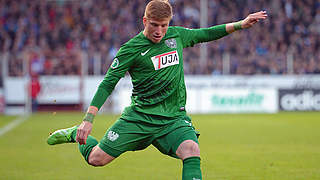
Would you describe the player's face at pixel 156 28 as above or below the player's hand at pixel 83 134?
above

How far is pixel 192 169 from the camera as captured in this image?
5293mm

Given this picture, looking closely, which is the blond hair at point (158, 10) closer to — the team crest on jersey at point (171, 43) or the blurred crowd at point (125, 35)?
the team crest on jersey at point (171, 43)

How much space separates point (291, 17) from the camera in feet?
91.8

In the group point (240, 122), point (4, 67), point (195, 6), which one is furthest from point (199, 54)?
point (4, 67)

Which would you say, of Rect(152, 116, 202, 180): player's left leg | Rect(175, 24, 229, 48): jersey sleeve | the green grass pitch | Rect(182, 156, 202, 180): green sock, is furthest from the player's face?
the green grass pitch

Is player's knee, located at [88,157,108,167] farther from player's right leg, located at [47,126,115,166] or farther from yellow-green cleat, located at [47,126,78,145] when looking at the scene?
yellow-green cleat, located at [47,126,78,145]

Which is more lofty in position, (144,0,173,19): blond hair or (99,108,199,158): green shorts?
(144,0,173,19): blond hair

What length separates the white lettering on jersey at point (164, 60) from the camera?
18.3ft

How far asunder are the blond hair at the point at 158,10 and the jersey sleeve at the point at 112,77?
469mm

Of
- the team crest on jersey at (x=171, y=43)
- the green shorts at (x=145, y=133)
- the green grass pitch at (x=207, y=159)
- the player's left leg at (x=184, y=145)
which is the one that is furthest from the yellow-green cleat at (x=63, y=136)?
the team crest on jersey at (x=171, y=43)

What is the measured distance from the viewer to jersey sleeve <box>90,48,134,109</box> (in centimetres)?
535

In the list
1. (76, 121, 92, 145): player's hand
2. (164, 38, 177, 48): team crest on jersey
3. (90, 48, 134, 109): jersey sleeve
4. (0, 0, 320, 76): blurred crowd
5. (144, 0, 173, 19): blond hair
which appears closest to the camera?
(76, 121, 92, 145): player's hand

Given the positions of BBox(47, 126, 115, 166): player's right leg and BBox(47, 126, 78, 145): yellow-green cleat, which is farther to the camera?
BBox(47, 126, 78, 145): yellow-green cleat

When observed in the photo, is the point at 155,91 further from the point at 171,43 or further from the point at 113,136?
the point at 113,136
